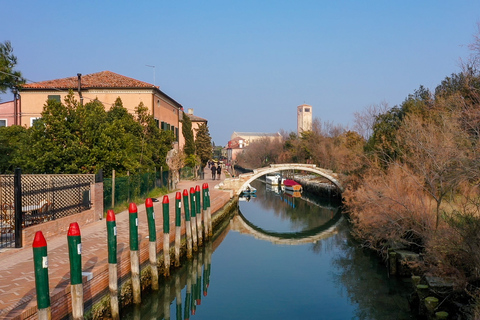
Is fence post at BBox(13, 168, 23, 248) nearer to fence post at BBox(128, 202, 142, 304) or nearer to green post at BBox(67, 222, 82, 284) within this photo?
fence post at BBox(128, 202, 142, 304)

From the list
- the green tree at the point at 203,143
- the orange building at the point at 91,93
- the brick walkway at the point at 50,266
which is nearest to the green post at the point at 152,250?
the brick walkway at the point at 50,266

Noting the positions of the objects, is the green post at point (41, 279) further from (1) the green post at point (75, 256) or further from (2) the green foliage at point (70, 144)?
(2) the green foliage at point (70, 144)

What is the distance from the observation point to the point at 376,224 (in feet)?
43.6

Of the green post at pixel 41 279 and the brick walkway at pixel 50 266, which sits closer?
the green post at pixel 41 279

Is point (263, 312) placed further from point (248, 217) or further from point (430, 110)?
point (248, 217)

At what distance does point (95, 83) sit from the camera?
28094 millimetres

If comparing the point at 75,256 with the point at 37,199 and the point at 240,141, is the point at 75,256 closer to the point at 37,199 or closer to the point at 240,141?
the point at 37,199

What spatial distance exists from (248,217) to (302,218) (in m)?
3.38

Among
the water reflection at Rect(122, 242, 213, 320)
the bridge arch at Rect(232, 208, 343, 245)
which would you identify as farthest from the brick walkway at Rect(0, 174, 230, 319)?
the bridge arch at Rect(232, 208, 343, 245)

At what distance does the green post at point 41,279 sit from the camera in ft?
18.7

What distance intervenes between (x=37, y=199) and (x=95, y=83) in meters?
18.7

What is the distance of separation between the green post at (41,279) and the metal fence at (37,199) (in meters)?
4.23

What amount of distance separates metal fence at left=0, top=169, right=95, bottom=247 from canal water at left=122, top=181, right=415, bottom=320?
3302 millimetres

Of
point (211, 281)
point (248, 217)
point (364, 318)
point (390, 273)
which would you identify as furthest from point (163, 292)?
point (248, 217)
